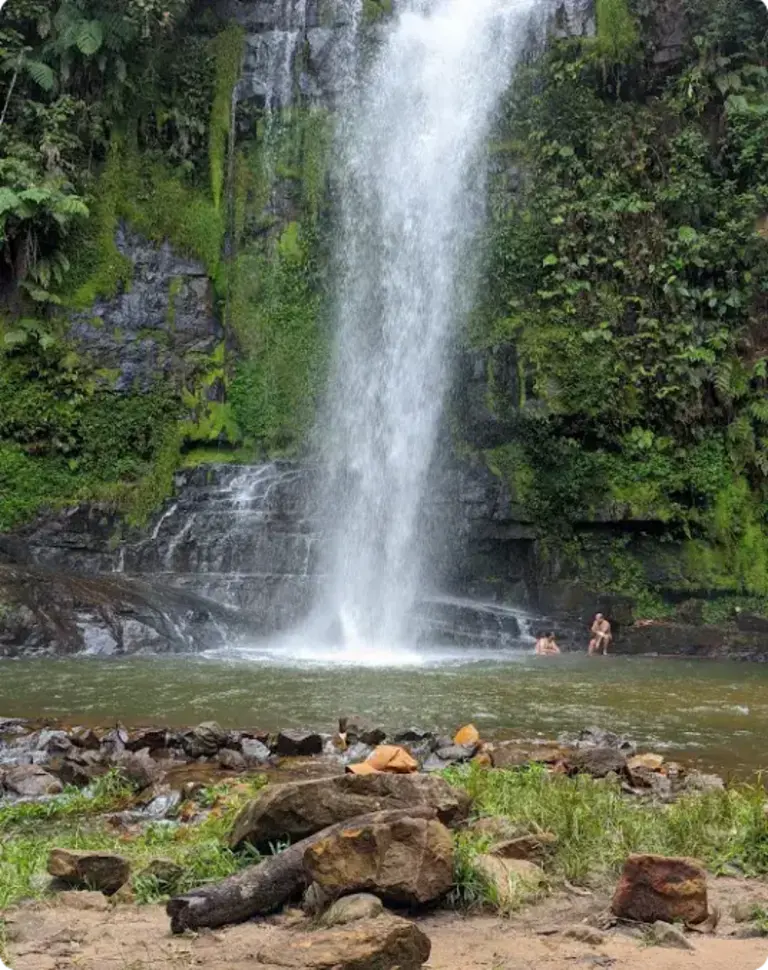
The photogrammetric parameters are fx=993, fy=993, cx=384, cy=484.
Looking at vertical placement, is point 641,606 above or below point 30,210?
below

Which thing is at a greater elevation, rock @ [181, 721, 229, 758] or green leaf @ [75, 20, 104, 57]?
green leaf @ [75, 20, 104, 57]

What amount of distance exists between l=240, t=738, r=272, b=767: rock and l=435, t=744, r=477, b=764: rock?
113cm

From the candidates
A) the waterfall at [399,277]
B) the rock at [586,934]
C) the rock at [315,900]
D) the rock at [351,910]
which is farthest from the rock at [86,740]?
the waterfall at [399,277]

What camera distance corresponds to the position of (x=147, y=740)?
6758 millimetres

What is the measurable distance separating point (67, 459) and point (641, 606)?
36.3ft

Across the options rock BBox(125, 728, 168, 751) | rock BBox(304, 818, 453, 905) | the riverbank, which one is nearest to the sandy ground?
the riverbank

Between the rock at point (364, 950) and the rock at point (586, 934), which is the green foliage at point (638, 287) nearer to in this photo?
the rock at point (586, 934)

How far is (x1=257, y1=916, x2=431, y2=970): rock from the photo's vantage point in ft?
8.79

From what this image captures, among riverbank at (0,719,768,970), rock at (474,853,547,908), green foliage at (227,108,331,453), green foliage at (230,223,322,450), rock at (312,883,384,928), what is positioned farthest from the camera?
green foliage at (227,108,331,453)

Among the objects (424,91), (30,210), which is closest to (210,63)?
(424,91)

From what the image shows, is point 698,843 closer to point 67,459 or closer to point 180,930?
point 180,930

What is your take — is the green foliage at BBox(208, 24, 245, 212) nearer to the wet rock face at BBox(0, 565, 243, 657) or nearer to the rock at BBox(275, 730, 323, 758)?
the wet rock face at BBox(0, 565, 243, 657)

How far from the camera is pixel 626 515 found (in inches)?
685

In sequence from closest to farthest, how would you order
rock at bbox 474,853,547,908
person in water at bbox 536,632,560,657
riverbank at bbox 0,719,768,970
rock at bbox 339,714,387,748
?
riverbank at bbox 0,719,768,970 → rock at bbox 474,853,547,908 → rock at bbox 339,714,387,748 → person in water at bbox 536,632,560,657
